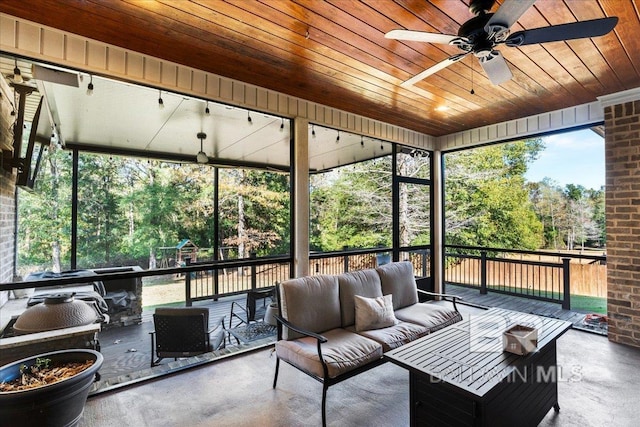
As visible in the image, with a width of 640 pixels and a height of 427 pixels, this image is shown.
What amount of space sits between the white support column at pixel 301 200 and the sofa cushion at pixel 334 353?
1165 mm

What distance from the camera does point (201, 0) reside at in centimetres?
197

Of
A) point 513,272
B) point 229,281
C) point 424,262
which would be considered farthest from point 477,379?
point 513,272

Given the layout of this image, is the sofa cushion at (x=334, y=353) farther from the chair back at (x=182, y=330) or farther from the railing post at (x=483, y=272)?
the railing post at (x=483, y=272)

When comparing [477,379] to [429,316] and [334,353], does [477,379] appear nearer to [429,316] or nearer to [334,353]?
[334,353]

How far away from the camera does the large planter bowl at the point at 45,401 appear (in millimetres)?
1622

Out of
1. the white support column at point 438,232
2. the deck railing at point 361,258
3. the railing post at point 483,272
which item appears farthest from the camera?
the railing post at point 483,272

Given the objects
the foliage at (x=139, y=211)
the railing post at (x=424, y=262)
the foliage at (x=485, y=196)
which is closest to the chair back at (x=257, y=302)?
the foliage at (x=139, y=211)

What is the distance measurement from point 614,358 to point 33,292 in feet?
20.1

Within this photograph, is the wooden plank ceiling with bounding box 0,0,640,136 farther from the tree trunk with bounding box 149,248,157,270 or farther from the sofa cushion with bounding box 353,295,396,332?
the tree trunk with bounding box 149,248,157,270

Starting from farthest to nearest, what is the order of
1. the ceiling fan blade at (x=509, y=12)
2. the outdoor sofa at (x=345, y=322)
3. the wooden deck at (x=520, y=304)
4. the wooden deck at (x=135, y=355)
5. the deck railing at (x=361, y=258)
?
1. the deck railing at (x=361, y=258)
2. the wooden deck at (x=520, y=304)
3. the wooden deck at (x=135, y=355)
4. the outdoor sofa at (x=345, y=322)
5. the ceiling fan blade at (x=509, y=12)

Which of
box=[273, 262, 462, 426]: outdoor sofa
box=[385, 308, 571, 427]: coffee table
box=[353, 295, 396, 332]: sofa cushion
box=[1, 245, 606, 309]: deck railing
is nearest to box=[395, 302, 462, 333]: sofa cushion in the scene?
box=[273, 262, 462, 426]: outdoor sofa

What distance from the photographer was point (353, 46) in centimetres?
252

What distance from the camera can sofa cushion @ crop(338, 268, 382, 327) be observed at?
3012 millimetres

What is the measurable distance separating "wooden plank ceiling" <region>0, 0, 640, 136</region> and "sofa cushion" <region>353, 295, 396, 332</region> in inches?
90.8
